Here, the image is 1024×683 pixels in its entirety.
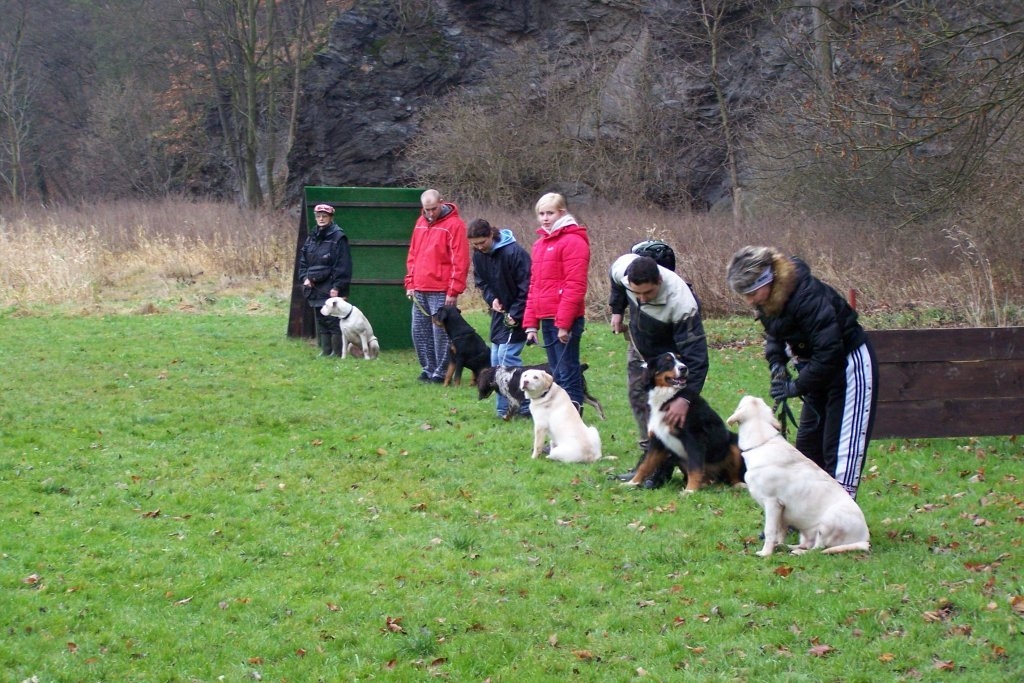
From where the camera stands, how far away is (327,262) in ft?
45.9

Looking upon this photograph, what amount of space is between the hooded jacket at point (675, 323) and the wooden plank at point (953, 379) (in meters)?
2.34

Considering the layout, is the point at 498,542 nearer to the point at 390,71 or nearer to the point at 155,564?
the point at 155,564

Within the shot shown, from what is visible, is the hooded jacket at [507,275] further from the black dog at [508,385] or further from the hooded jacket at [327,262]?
the hooded jacket at [327,262]

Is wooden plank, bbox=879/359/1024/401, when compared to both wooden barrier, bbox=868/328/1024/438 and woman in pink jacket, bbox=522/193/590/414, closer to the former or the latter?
wooden barrier, bbox=868/328/1024/438

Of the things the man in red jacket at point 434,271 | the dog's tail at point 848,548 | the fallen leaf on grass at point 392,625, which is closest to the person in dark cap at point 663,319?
the dog's tail at point 848,548

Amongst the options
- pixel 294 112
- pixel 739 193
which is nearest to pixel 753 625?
pixel 739 193

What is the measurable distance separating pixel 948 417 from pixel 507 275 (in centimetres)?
412

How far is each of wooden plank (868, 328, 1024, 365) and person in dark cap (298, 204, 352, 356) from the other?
773 centimetres

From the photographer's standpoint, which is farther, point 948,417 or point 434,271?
point 434,271

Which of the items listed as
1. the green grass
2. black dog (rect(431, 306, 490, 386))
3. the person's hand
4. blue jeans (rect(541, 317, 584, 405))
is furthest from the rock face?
the person's hand

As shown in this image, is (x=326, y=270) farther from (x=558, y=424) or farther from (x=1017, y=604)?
(x=1017, y=604)

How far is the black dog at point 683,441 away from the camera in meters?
6.81

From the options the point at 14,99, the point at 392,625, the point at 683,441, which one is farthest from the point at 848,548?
the point at 14,99

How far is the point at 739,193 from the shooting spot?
26.4 metres
